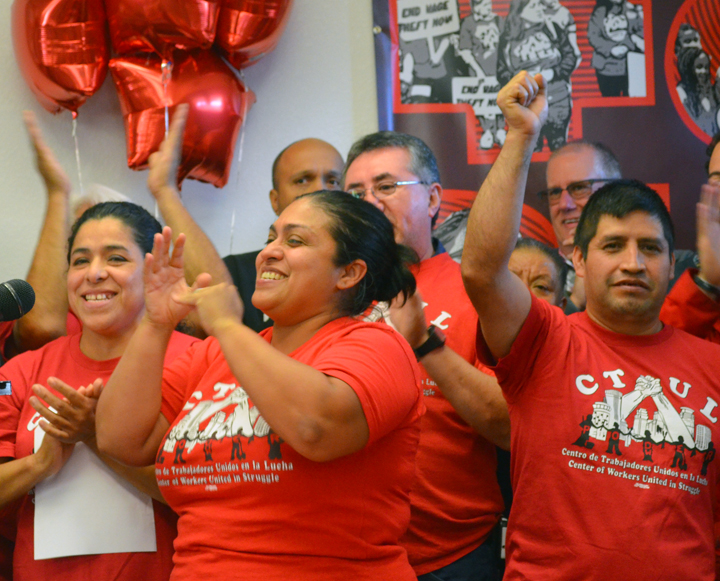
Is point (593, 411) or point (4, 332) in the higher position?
point (4, 332)

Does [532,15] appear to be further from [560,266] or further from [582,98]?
[560,266]

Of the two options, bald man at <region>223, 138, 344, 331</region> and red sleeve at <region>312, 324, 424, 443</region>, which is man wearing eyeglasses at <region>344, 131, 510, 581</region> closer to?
red sleeve at <region>312, 324, 424, 443</region>

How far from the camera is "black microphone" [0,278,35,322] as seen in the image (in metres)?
1.58

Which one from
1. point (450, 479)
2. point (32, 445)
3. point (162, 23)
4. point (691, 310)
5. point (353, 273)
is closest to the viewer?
point (353, 273)

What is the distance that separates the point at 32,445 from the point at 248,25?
59.3 inches

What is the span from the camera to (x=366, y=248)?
61.9 inches

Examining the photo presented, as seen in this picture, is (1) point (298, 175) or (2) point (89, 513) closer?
(2) point (89, 513)

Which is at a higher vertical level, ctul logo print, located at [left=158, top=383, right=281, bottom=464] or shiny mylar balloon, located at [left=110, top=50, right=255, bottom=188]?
shiny mylar balloon, located at [left=110, top=50, right=255, bottom=188]

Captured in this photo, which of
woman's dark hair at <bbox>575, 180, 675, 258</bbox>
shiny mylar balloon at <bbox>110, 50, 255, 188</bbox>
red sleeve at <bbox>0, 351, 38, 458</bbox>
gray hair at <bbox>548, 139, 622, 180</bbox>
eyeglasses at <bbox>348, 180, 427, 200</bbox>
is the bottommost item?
red sleeve at <bbox>0, 351, 38, 458</bbox>

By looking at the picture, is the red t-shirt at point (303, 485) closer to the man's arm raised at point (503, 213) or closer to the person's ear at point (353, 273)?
the person's ear at point (353, 273)

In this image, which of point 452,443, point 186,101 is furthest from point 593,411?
point 186,101

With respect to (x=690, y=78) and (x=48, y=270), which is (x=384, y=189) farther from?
(x=690, y=78)

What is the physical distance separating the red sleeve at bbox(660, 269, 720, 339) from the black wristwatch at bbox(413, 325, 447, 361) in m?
0.63

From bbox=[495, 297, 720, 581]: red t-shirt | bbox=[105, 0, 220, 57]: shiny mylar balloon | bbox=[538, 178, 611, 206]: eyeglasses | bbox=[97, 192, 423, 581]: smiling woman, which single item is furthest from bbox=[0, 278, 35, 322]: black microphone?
bbox=[538, 178, 611, 206]: eyeglasses
